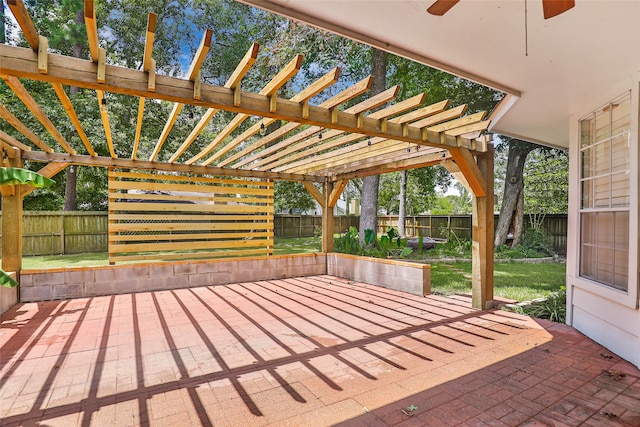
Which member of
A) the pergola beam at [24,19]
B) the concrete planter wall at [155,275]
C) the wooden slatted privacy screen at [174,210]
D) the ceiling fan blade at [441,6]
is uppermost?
the pergola beam at [24,19]

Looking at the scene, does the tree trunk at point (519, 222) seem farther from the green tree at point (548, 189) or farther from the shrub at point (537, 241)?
the green tree at point (548, 189)

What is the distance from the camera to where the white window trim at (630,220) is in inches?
116

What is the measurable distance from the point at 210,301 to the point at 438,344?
135 inches

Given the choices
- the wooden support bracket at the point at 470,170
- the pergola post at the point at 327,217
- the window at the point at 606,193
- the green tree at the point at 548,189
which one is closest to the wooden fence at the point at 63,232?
the pergola post at the point at 327,217

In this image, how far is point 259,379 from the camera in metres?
2.68

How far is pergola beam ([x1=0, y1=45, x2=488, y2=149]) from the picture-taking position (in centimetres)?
212

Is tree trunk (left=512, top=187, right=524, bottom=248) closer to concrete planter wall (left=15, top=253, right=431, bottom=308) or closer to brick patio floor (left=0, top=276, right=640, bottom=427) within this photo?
concrete planter wall (left=15, top=253, right=431, bottom=308)

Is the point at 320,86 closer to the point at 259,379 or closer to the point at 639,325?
the point at 259,379

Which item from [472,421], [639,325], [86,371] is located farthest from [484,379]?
[86,371]

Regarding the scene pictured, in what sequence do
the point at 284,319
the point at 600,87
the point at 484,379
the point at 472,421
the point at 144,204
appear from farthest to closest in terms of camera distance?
the point at 144,204
the point at 284,319
the point at 600,87
the point at 484,379
the point at 472,421

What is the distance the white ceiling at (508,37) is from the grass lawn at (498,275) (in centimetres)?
356

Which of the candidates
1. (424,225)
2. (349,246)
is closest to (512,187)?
(424,225)

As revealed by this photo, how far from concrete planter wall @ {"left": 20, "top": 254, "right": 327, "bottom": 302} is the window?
5.09 meters

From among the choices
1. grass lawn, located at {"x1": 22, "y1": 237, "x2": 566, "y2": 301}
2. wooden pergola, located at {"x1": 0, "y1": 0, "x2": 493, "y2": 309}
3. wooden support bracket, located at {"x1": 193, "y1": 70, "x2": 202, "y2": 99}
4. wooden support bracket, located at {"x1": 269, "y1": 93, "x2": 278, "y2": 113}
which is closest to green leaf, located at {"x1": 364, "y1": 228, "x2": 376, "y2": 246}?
grass lawn, located at {"x1": 22, "y1": 237, "x2": 566, "y2": 301}
